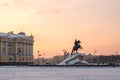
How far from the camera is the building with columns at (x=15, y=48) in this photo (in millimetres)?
157875

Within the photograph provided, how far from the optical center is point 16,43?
536ft

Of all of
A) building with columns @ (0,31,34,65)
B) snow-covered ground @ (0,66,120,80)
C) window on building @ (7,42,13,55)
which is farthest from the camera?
window on building @ (7,42,13,55)

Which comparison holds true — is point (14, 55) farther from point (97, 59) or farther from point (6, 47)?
point (97, 59)

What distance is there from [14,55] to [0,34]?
974 centimetres

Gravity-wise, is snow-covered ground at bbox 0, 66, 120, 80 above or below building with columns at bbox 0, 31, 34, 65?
below

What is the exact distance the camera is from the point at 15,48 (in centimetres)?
16362

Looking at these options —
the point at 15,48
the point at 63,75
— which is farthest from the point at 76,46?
the point at 63,75

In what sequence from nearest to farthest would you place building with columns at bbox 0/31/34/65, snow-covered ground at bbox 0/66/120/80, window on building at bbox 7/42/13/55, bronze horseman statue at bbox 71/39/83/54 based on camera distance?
snow-covered ground at bbox 0/66/120/80 → bronze horseman statue at bbox 71/39/83/54 → building with columns at bbox 0/31/34/65 → window on building at bbox 7/42/13/55

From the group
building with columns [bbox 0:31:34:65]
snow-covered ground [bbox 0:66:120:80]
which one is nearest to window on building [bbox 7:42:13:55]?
building with columns [bbox 0:31:34:65]

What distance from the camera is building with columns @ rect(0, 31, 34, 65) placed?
6216 inches

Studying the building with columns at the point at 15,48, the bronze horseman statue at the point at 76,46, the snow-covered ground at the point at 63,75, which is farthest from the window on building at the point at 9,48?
the snow-covered ground at the point at 63,75

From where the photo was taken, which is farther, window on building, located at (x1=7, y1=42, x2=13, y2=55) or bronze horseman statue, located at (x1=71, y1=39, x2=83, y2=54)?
window on building, located at (x1=7, y1=42, x2=13, y2=55)

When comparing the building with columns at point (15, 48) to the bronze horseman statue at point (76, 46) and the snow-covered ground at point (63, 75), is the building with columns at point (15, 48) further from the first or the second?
the snow-covered ground at point (63, 75)

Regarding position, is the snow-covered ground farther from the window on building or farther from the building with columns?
the window on building
